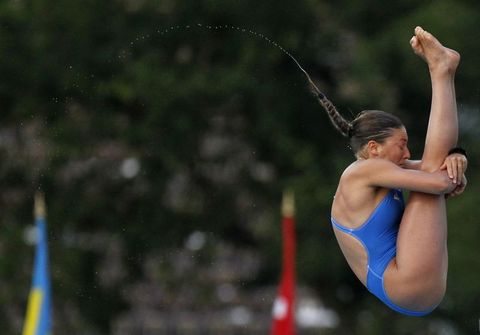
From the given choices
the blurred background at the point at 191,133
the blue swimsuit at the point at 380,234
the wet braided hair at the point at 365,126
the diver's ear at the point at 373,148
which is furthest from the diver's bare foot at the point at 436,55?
the blurred background at the point at 191,133

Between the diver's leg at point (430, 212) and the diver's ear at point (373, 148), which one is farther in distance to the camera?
the diver's ear at point (373, 148)

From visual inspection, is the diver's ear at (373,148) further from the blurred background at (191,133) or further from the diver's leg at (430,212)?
the blurred background at (191,133)

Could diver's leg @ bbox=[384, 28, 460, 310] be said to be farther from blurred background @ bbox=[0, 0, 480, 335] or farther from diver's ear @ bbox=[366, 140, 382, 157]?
blurred background @ bbox=[0, 0, 480, 335]

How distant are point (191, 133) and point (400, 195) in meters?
13.4

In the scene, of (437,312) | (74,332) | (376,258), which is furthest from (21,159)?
(376,258)

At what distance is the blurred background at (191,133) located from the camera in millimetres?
21359

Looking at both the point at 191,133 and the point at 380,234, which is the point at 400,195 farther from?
the point at 191,133

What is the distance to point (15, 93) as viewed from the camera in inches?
866

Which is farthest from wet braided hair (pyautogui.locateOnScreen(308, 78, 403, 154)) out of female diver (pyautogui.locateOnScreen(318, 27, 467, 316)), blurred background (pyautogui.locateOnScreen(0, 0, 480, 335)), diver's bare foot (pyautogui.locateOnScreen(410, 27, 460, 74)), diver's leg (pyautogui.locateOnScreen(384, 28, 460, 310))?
blurred background (pyautogui.locateOnScreen(0, 0, 480, 335))

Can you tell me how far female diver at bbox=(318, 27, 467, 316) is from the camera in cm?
816

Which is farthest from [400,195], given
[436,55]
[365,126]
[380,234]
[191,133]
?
[191,133]

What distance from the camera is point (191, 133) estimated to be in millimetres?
21812

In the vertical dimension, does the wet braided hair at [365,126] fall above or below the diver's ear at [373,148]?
above

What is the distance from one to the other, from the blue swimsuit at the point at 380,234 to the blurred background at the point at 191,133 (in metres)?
12.1
